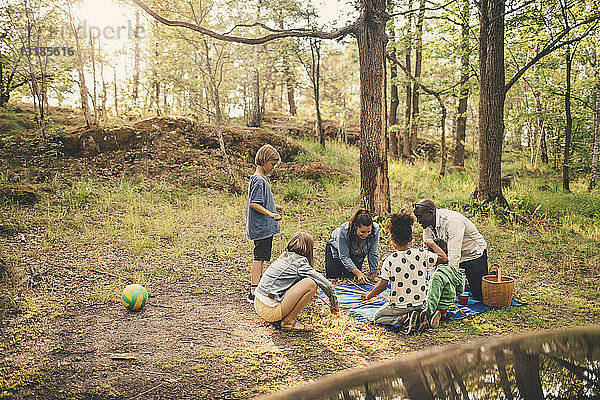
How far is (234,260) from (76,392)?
3769 mm

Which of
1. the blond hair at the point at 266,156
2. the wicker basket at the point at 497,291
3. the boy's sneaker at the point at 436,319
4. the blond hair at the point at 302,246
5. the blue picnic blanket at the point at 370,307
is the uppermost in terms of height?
the blond hair at the point at 266,156

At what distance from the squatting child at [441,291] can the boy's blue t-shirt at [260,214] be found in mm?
1900

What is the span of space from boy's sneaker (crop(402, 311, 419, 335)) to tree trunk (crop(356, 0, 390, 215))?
4.31 m

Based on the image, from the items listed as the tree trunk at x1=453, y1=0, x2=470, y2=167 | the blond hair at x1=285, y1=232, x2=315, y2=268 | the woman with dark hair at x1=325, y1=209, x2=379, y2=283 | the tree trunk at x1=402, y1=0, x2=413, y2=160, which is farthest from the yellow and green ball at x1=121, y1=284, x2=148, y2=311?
the tree trunk at x1=402, y1=0, x2=413, y2=160

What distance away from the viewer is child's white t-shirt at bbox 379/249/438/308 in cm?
397

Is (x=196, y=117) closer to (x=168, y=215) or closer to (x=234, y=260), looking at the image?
(x=168, y=215)

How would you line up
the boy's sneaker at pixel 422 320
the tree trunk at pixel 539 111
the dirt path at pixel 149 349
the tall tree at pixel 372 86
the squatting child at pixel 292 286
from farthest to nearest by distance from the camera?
the tree trunk at pixel 539 111, the tall tree at pixel 372 86, the boy's sneaker at pixel 422 320, the squatting child at pixel 292 286, the dirt path at pixel 149 349

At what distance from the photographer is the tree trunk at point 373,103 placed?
25.7 ft

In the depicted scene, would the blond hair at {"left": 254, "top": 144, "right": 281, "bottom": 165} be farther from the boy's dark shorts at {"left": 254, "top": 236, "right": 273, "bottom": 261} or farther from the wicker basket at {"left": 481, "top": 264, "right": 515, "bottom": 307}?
the wicker basket at {"left": 481, "top": 264, "right": 515, "bottom": 307}

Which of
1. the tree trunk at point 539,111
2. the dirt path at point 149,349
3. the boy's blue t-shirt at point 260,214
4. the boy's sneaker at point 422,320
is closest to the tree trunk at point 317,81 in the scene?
the tree trunk at point 539,111

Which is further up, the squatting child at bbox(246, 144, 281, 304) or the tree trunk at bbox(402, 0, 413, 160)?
the tree trunk at bbox(402, 0, 413, 160)

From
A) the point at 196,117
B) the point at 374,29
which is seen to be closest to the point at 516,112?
the point at 374,29

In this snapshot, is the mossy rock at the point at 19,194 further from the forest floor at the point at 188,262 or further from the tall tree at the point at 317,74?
the tall tree at the point at 317,74

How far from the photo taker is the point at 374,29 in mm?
7848
